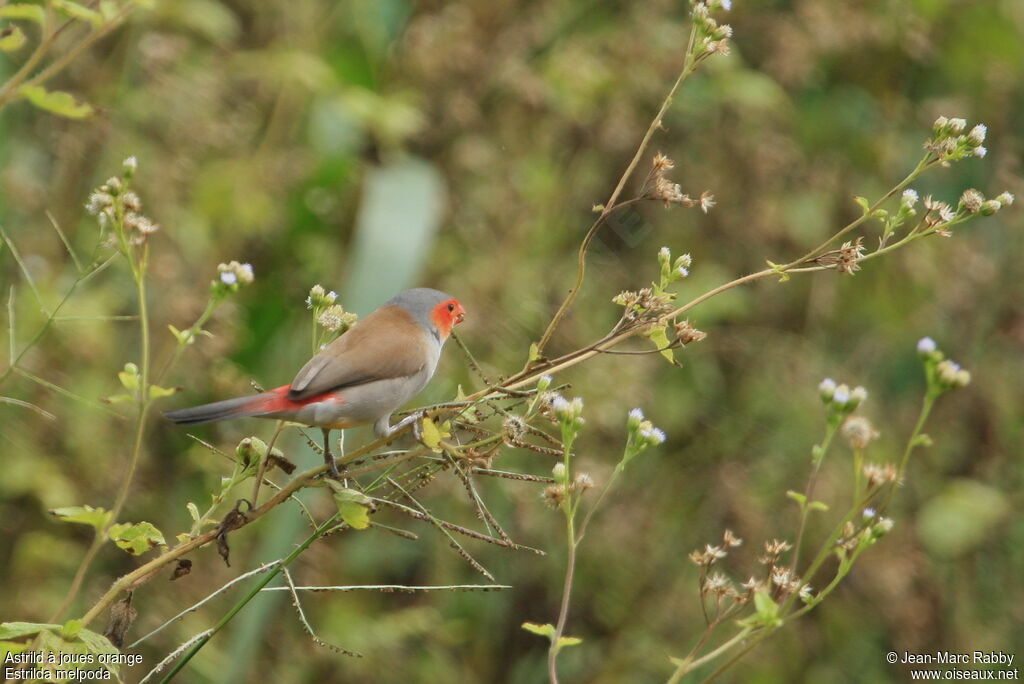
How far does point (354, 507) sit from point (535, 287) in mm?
3506

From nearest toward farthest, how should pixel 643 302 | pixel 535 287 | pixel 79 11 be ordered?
pixel 79 11, pixel 643 302, pixel 535 287

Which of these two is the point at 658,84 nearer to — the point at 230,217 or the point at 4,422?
the point at 230,217

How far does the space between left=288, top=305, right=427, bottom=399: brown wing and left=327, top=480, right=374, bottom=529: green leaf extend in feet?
2.22

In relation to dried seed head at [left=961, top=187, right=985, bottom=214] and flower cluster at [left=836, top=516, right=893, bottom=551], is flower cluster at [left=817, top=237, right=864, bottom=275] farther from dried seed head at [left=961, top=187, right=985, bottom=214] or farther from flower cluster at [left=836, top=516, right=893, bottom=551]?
flower cluster at [left=836, top=516, right=893, bottom=551]

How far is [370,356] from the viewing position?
286 cm

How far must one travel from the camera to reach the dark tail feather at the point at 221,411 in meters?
2.16

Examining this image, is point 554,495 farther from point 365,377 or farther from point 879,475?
point 365,377

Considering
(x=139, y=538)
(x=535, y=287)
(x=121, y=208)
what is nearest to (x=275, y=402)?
(x=139, y=538)

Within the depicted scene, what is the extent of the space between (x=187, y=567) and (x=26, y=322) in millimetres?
3172

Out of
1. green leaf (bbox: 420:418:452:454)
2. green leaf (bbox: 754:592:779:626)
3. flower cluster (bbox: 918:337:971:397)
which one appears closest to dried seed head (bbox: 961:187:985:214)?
flower cluster (bbox: 918:337:971:397)

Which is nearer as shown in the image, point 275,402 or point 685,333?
point 685,333

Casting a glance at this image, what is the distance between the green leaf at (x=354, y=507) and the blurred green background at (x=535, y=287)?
2672mm

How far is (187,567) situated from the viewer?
204cm

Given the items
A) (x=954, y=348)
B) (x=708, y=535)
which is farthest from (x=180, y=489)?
(x=954, y=348)
